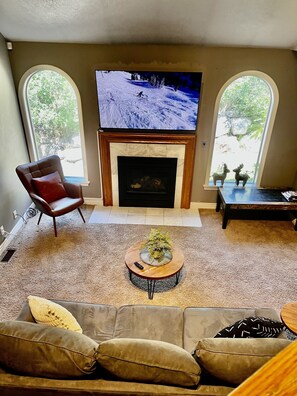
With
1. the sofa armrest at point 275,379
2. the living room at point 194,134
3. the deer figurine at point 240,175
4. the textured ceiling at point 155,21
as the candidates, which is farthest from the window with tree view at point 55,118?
the sofa armrest at point 275,379

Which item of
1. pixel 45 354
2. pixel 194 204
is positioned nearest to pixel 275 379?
pixel 45 354

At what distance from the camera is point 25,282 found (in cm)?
341

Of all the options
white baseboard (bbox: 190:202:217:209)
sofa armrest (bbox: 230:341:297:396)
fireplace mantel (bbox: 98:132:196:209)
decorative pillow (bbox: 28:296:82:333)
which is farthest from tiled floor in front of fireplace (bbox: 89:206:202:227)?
sofa armrest (bbox: 230:341:297:396)

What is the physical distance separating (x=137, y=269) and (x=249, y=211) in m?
2.58

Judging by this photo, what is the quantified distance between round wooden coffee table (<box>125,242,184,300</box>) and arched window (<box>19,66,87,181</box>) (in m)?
2.30

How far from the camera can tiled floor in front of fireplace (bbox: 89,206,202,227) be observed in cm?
464

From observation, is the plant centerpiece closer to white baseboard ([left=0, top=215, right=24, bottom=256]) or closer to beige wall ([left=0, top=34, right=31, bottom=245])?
white baseboard ([left=0, top=215, right=24, bottom=256])

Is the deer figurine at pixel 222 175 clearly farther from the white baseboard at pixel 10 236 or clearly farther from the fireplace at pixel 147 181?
the white baseboard at pixel 10 236

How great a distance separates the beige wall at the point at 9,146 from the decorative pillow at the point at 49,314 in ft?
7.45

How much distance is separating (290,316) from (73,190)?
3330 mm

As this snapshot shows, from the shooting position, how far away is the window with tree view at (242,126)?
170 inches

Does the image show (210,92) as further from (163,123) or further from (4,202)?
(4,202)

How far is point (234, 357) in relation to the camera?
1613 millimetres

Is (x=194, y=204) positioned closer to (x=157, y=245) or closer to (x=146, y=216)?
(x=146, y=216)
